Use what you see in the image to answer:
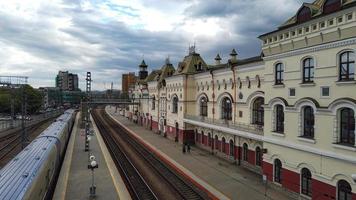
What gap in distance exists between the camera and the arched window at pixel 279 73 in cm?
2127

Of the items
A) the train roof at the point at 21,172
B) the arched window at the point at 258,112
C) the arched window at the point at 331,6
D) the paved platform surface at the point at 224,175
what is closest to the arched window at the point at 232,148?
the paved platform surface at the point at 224,175

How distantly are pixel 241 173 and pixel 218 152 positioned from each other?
25.1ft

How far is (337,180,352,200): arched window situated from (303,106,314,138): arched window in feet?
10.1

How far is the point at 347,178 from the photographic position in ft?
52.1

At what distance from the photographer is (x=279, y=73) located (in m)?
21.5

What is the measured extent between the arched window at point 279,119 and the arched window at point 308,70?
295 centimetres

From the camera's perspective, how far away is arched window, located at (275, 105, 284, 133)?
2128cm

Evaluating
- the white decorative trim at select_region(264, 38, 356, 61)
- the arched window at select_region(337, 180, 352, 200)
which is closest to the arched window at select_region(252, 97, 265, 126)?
the white decorative trim at select_region(264, 38, 356, 61)

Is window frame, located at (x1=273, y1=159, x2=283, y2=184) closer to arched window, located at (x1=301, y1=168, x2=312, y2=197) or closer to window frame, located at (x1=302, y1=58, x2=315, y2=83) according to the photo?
arched window, located at (x1=301, y1=168, x2=312, y2=197)

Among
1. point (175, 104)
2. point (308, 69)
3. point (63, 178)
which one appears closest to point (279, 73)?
point (308, 69)

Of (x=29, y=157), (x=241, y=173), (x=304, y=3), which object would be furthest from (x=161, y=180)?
(x=304, y=3)

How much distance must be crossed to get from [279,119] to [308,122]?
2.81 meters

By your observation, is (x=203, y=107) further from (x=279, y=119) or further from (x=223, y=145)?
(x=279, y=119)

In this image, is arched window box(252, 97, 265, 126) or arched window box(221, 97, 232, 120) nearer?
arched window box(252, 97, 265, 126)
